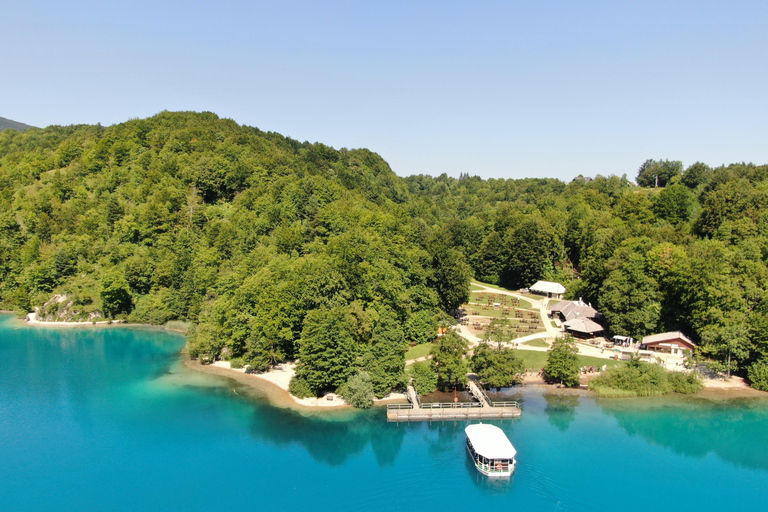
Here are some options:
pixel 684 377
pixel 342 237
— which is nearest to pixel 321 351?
pixel 342 237

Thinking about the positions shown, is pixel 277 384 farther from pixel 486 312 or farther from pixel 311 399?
pixel 486 312

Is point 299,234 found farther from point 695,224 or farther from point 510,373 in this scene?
point 695,224

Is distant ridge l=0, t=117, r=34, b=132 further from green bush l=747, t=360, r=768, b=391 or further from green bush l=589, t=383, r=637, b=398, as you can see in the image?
green bush l=747, t=360, r=768, b=391

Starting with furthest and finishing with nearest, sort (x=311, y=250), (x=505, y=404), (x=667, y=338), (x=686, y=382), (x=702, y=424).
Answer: (x=311, y=250)
(x=667, y=338)
(x=686, y=382)
(x=505, y=404)
(x=702, y=424)

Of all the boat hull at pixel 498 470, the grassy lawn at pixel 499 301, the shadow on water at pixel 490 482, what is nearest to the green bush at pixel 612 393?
the boat hull at pixel 498 470

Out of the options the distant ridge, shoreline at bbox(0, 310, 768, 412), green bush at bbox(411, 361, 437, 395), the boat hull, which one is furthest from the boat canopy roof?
the distant ridge

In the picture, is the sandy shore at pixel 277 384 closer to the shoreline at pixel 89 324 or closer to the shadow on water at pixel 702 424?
the shoreline at pixel 89 324

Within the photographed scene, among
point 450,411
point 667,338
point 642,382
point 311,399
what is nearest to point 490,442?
point 450,411
